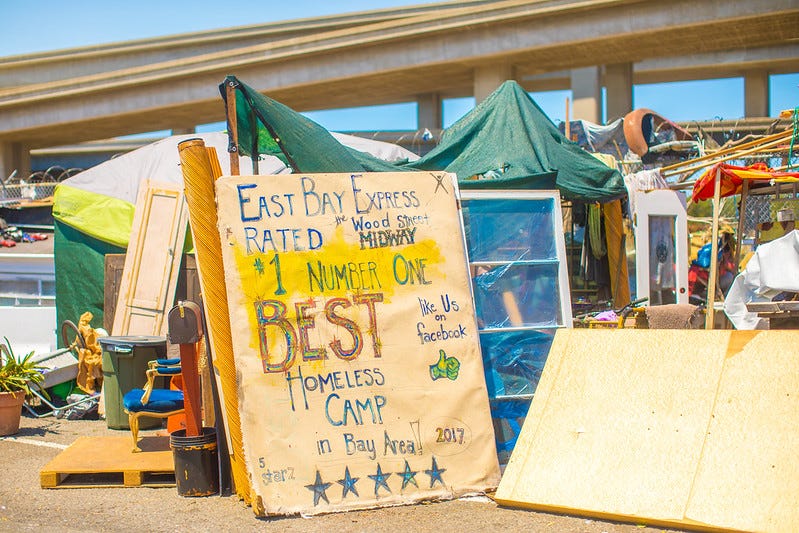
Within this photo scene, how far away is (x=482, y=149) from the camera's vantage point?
9305 millimetres

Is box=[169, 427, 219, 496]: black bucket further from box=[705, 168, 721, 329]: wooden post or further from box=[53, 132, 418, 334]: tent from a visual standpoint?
box=[53, 132, 418, 334]: tent

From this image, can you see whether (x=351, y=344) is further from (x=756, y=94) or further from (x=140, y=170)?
(x=756, y=94)

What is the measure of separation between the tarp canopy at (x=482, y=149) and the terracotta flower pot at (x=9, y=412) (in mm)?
3663

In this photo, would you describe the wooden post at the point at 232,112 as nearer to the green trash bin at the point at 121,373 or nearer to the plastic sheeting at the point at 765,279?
the green trash bin at the point at 121,373

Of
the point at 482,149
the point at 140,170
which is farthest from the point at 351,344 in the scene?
the point at 140,170

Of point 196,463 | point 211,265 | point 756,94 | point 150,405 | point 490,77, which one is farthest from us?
point 756,94

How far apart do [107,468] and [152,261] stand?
469 centimetres

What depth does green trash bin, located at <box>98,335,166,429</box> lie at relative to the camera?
29.5ft

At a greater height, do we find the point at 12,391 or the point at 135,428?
the point at 12,391

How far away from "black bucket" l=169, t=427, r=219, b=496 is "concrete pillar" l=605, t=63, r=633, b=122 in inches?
1127

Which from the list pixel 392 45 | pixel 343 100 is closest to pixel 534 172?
pixel 392 45

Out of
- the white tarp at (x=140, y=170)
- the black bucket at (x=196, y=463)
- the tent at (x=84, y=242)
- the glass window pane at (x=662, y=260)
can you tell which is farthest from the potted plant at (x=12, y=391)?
the glass window pane at (x=662, y=260)

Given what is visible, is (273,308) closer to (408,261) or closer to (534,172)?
(408,261)

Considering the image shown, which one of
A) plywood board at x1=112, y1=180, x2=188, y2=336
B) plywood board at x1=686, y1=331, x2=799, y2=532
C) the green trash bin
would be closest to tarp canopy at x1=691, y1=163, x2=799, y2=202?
plywood board at x1=686, y1=331, x2=799, y2=532
